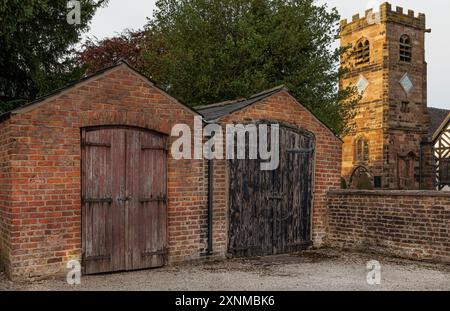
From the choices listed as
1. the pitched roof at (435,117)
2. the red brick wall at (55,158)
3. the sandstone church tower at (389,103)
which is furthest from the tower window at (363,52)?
the red brick wall at (55,158)

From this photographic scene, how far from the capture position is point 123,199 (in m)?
7.98

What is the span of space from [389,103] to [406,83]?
8.46ft

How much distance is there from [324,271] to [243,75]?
12.0m

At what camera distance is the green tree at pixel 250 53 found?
18.6 meters

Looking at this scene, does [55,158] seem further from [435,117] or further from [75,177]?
[435,117]

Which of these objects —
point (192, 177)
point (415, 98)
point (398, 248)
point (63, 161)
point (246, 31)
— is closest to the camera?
point (63, 161)

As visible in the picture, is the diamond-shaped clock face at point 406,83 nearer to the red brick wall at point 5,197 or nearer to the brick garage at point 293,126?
the brick garage at point 293,126

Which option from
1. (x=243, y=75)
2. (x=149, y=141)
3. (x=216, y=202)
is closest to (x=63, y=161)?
(x=149, y=141)

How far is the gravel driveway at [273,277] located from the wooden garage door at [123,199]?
1.13 ft

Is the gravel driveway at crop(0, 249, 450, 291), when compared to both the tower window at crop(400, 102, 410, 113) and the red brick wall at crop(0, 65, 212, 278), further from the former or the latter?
the tower window at crop(400, 102, 410, 113)

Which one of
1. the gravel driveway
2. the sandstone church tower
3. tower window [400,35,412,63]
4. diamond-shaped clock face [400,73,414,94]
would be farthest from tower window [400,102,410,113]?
A: the gravel driveway

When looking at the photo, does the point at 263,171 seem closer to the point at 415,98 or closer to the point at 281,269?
the point at 281,269

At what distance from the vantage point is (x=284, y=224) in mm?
10008

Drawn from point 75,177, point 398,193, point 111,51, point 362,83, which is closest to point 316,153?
point 398,193
